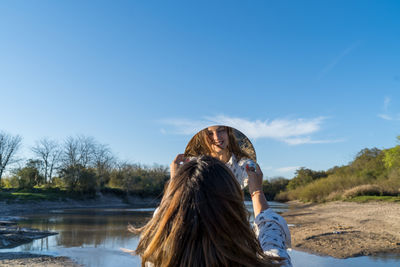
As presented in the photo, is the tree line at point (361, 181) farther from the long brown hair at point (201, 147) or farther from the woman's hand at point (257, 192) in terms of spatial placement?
the woman's hand at point (257, 192)

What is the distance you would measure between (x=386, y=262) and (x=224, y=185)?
385 inches

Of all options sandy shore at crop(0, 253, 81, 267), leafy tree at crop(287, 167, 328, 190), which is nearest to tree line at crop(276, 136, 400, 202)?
leafy tree at crop(287, 167, 328, 190)

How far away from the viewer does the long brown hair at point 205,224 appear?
1.07 metres

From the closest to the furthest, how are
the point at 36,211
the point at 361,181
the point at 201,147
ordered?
1. the point at 201,147
2. the point at 36,211
3. the point at 361,181

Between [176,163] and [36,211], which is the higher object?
[176,163]

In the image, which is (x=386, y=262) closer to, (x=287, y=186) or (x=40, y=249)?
(x=40, y=249)

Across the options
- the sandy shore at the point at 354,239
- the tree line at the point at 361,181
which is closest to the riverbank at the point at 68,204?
the sandy shore at the point at 354,239

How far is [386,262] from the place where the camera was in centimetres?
875

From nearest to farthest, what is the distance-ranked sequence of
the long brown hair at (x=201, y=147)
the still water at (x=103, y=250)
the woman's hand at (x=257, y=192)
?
the woman's hand at (x=257, y=192) < the long brown hair at (x=201, y=147) < the still water at (x=103, y=250)

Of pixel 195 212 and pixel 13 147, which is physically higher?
pixel 13 147

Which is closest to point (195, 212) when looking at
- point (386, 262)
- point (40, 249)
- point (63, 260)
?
point (386, 262)

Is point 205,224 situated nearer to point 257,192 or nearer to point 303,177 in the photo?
point 257,192

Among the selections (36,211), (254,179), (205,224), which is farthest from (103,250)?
(36,211)

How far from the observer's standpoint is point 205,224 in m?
1.07
